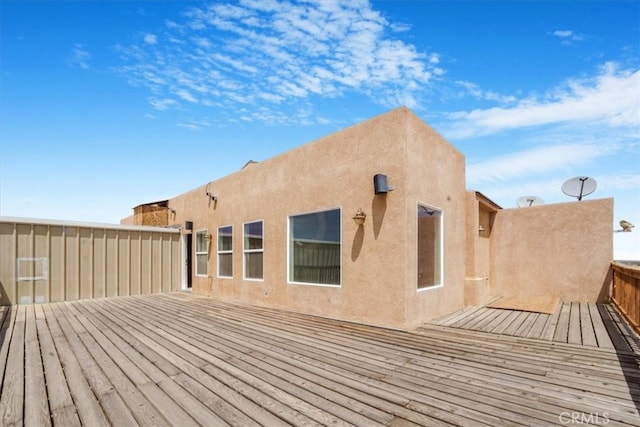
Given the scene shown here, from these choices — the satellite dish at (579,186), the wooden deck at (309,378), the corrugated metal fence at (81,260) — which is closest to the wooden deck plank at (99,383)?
the wooden deck at (309,378)

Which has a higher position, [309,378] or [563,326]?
[309,378]

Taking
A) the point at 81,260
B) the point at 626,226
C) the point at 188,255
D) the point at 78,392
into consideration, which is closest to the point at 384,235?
the point at 78,392

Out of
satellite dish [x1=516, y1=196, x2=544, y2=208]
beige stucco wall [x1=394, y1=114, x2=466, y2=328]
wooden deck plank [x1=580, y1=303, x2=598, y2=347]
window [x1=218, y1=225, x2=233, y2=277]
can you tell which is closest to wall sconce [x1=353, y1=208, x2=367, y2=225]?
beige stucco wall [x1=394, y1=114, x2=466, y2=328]

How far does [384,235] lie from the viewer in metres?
4.78

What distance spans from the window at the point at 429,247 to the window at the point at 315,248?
1.36 m

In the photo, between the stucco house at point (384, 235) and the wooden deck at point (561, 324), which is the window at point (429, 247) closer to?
the stucco house at point (384, 235)

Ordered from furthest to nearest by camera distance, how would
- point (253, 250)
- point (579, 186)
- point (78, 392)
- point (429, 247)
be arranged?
point (579, 186) → point (253, 250) → point (429, 247) → point (78, 392)

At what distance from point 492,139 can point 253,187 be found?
21.3ft

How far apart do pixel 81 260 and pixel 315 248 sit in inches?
288

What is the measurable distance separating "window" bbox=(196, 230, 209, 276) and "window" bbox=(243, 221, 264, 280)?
7.50ft

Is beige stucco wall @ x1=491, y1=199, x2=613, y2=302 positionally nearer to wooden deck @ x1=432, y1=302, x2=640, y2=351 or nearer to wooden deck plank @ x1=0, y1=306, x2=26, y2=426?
wooden deck @ x1=432, y1=302, x2=640, y2=351

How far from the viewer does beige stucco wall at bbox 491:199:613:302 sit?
276 inches

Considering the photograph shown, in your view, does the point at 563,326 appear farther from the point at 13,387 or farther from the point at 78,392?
the point at 13,387

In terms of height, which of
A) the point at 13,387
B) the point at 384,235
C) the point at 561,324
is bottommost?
the point at 561,324
